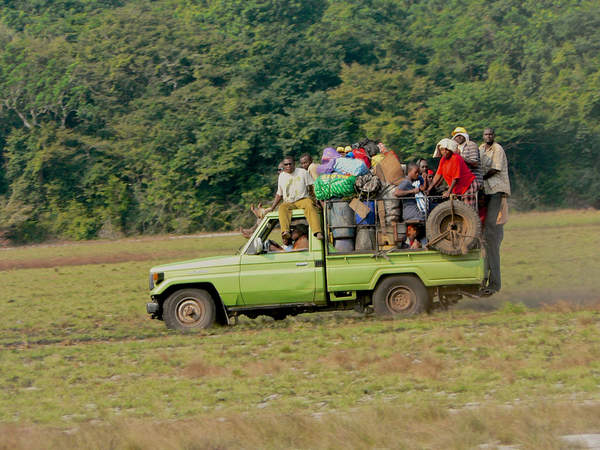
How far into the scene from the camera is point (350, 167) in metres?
12.5

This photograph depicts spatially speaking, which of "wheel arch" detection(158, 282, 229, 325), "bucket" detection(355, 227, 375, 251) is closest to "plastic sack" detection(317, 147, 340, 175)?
"bucket" detection(355, 227, 375, 251)

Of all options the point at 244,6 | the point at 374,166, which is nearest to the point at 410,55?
the point at 244,6

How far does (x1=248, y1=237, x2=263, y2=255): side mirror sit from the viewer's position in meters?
12.4

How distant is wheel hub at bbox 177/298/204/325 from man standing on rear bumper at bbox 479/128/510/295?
14.5 ft

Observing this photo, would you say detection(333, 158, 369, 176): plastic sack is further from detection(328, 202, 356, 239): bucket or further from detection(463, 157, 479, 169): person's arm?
detection(463, 157, 479, 169): person's arm

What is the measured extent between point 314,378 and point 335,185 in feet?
12.9

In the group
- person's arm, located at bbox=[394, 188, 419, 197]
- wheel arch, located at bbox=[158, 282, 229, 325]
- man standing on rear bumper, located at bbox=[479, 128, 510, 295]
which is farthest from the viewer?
man standing on rear bumper, located at bbox=[479, 128, 510, 295]

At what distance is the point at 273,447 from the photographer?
654cm

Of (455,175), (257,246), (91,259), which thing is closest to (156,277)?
(257,246)

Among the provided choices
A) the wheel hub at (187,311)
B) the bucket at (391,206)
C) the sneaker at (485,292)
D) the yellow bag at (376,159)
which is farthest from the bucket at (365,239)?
the wheel hub at (187,311)

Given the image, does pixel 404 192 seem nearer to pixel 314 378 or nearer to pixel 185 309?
pixel 185 309

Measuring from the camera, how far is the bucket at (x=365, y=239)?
12383 millimetres

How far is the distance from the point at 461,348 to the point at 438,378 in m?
1.41

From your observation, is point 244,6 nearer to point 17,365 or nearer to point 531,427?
point 17,365
